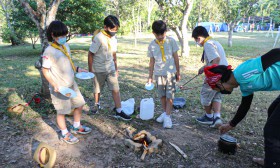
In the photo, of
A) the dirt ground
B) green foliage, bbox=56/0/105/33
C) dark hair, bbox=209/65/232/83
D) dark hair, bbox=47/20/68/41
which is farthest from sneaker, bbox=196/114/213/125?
green foliage, bbox=56/0/105/33

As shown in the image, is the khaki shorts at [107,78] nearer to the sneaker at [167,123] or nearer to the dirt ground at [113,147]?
the dirt ground at [113,147]

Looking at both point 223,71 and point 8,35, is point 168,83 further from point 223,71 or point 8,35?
point 8,35

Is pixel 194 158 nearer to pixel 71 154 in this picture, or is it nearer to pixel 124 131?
pixel 124 131

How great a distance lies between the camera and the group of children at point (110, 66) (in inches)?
119

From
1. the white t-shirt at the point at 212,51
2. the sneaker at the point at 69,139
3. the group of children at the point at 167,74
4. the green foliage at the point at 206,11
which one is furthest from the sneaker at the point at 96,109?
the green foliage at the point at 206,11

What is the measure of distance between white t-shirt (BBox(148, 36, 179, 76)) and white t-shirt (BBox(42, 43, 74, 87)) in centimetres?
143

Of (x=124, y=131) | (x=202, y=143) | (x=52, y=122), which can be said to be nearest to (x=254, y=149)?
(x=202, y=143)

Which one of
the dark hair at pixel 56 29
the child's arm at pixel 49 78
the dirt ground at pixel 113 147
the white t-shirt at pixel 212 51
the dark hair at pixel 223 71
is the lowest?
the dirt ground at pixel 113 147

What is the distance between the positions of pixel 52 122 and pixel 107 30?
193 cm

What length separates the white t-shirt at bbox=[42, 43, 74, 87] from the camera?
293 cm

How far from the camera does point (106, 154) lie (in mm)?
3023

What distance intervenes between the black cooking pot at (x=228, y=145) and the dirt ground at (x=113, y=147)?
69 mm

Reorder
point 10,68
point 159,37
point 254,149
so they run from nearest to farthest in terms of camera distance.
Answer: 1. point 254,149
2. point 159,37
3. point 10,68

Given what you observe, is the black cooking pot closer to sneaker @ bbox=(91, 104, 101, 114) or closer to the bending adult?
the bending adult
